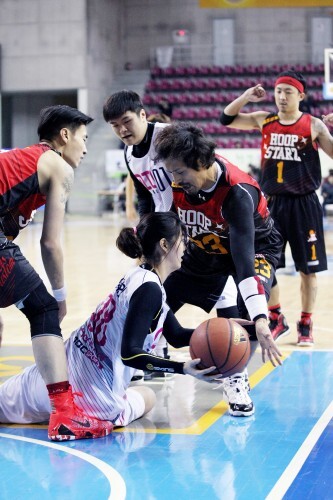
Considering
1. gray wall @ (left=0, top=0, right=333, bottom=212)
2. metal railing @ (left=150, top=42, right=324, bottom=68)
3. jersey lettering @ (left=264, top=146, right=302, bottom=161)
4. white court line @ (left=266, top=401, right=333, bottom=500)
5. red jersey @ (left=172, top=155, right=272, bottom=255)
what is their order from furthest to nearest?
1. metal railing @ (left=150, top=42, right=324, bottom=68)
2. gray wall @ (left=0, top=0, right=333, bottom=212)
3. jersey lettering @ (left=264, top=146, right=302, bottom=161)
4. red jersey @ (left=172, top=155, right=272, bottom=255)
5. white court line @ (left=266, top=401, right=333, bottom=500)

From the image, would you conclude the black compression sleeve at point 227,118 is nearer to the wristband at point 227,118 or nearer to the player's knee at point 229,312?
the wristband at point 227,118

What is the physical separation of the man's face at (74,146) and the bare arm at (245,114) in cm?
154

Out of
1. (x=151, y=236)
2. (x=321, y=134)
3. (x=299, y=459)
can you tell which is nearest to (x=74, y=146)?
(x=151, y=236)

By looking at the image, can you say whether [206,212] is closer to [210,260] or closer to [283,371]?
[210,260]

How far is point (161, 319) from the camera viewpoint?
387 cm

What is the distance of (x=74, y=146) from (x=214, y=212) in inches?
29.4

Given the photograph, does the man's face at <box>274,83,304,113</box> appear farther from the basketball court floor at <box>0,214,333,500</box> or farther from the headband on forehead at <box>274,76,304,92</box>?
the basketball court floor at <box>0,214,333,500</box>

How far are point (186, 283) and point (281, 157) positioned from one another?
2.02 meters

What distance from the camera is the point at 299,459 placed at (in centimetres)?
347

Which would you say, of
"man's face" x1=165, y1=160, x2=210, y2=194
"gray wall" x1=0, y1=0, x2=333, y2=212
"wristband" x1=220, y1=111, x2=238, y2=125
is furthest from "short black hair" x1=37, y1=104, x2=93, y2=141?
"gray wall" x1=0, y1=0, x2=333, y2=212

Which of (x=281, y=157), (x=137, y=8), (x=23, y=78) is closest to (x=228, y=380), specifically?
(x=281, y=157)

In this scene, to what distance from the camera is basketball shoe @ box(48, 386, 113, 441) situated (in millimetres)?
3783

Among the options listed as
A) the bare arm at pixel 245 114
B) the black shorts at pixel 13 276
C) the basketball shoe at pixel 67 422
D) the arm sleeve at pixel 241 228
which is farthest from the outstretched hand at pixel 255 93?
the basketball shoe at pixel 67 422

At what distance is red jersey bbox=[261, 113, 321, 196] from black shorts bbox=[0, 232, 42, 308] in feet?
9.50
